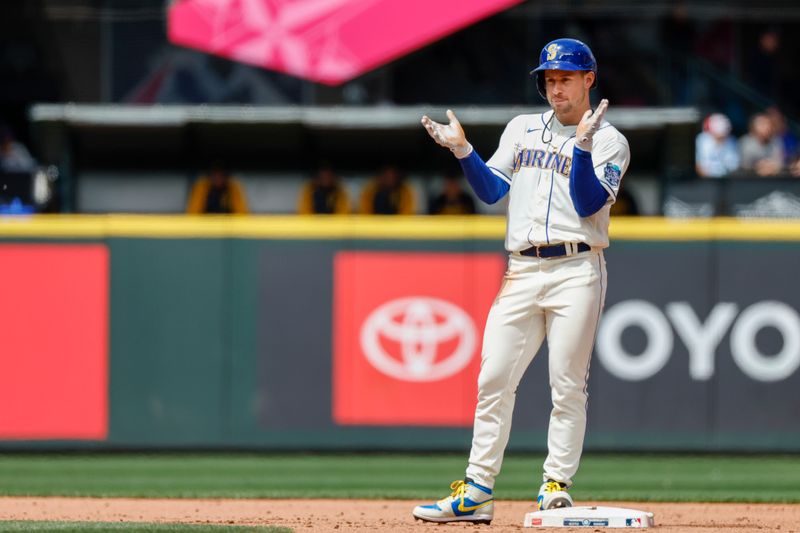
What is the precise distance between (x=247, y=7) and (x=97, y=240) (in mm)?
4571

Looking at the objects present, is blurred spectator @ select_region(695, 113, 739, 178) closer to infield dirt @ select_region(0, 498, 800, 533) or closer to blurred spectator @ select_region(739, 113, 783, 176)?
blurred spectator @ select_region(739, 113, 783, 176)

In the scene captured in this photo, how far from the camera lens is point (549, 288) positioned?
6.20 m

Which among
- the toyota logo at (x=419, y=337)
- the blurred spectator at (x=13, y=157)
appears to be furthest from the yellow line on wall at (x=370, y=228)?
the blurred spectator at (x=13, y=157)

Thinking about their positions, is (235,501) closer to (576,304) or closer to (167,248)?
(576,304)

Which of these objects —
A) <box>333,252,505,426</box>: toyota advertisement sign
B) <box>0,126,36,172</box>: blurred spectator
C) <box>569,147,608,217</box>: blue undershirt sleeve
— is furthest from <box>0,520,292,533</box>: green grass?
<box>0,126,36,172</box>: blurred spectator

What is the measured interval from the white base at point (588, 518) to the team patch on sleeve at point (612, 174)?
4.50 feet

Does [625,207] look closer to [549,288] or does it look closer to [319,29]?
[319,29]

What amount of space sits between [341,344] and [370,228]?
0.90m

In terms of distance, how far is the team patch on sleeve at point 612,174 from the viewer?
19.8ft

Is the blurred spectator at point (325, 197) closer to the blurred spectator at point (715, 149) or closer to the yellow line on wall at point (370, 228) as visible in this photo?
the yellow line on wall at point (370, 228)

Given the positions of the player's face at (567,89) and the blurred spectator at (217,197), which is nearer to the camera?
the player's face at (567,89)

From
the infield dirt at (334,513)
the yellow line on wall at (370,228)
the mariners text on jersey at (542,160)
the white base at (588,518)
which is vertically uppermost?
the mariners text on jersey at (542,160)

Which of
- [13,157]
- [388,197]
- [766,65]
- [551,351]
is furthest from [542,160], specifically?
[766,65]

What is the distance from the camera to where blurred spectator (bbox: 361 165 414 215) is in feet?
41.7
